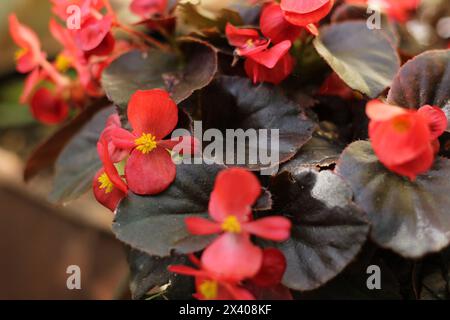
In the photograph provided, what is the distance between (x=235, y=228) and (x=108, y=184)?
0.16 metres

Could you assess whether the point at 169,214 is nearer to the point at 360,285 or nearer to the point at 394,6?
→ the point at 360,285

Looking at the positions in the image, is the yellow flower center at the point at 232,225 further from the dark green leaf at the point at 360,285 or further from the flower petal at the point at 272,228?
the dark green leaf at the point at 360,285

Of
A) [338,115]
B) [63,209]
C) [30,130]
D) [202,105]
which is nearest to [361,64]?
[338,115]

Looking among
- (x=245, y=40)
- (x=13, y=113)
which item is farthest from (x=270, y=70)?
(x=13, y=113)

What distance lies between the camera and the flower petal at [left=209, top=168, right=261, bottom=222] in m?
0.43

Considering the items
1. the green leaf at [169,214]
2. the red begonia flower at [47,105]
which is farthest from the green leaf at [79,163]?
the green leaf at [169,214]

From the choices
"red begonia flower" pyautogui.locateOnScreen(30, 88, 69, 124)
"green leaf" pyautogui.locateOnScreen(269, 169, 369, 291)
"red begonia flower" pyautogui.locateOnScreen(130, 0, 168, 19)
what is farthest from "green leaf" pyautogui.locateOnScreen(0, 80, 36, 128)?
"green leaf" pyautogui.locateOnScreen(269, 169, 369, 291)

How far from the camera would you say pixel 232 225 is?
44 cm

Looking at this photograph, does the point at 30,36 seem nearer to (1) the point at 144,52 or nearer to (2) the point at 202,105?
(1) the point at 144,52

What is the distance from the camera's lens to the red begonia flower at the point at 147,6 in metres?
0.68

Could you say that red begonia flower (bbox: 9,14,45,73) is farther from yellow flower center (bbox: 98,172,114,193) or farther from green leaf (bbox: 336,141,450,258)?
green leaf (bbox: 336,141,450,258)

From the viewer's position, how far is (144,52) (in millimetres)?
688

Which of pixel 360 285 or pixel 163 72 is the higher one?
pixel 163 72

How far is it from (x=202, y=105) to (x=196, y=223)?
0.19m
